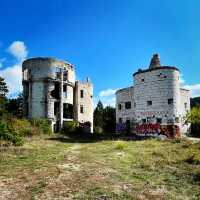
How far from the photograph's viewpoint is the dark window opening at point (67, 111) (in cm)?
4713

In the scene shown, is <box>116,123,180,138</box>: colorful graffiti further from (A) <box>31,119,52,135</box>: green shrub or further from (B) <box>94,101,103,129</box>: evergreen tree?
(B) <box>94,101,103,129</box>: evergreen tree

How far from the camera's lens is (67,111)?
47750 millimetres

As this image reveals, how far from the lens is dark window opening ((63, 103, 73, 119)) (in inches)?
1856

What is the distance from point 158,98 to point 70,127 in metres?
13.2

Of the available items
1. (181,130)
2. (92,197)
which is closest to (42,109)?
(181,130)

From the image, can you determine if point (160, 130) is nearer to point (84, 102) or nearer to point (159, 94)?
point (159, 94)

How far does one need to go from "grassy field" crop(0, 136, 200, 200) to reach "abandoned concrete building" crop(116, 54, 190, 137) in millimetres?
16725

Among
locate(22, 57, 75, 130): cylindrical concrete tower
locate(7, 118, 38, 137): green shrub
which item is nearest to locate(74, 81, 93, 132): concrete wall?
locate(22, 57, 75, 130): cylindrical concrete tower

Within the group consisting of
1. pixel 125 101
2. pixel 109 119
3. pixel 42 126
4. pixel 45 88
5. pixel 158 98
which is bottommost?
pixel 42 126

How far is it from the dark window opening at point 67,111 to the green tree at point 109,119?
12450 millimetres

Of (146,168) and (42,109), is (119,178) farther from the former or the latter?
→ (42,109)

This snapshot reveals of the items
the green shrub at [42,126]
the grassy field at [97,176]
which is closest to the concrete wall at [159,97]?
the green shrub at [42,126]

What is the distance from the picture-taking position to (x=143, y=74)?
40.5 metres

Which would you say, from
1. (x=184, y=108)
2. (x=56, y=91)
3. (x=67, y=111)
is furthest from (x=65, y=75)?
(x=184, y=108)
